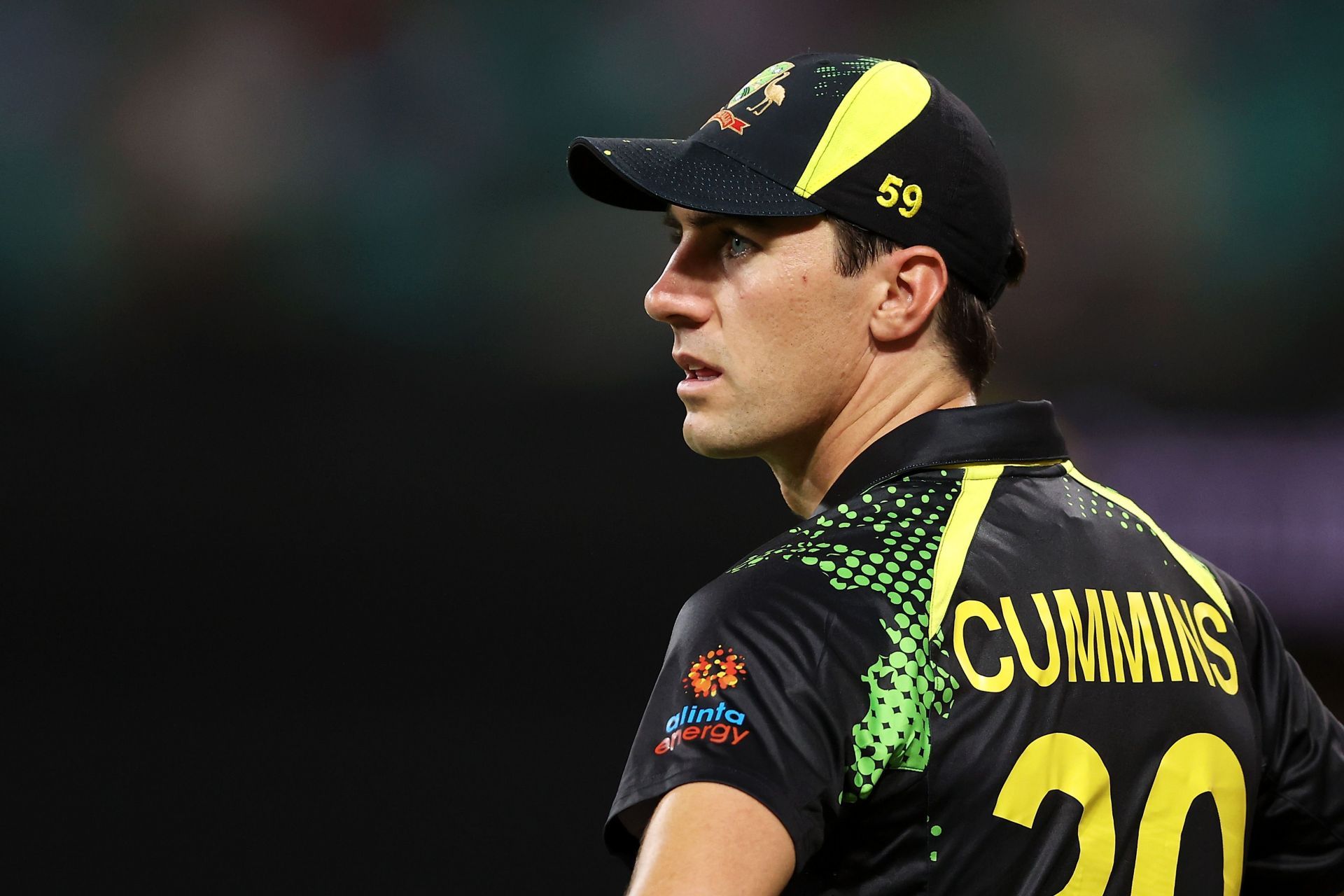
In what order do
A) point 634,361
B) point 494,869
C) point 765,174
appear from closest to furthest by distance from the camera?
1. point 765,174
2. point 494,869
3. point 634,361

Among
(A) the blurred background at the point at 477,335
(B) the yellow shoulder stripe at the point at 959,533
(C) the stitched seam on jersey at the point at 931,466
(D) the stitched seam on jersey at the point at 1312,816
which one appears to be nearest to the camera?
(B) the yellow shoulder stripe at the point at 959,533

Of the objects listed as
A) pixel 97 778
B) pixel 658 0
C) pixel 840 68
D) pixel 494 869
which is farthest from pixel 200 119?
pixel 840 68

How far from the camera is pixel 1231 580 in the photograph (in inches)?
47.2

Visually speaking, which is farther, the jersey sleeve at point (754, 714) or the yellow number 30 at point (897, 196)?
the yellow number 30 at point (897, 196)

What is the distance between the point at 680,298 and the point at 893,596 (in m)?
0.36

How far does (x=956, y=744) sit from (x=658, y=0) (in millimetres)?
3220

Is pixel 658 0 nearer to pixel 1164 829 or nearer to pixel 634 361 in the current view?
pixel 634 361

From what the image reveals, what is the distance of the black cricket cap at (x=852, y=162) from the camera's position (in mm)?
1110

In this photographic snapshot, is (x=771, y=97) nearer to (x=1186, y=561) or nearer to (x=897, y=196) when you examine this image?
(x=897, y=196)

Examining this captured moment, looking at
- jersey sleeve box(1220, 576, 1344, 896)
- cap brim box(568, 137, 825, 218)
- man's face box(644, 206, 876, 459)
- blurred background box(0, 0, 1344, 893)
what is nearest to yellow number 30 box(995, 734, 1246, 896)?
jersey sleeve box(1220, 576, 1344, 896)

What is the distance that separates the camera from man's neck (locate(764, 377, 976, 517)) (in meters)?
1.16

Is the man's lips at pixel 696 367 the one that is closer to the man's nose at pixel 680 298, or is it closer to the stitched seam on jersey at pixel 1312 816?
the man's nose at pixel 680 298

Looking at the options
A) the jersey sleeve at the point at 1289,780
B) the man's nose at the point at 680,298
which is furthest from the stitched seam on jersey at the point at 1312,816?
the man's nose at the point at 680,298

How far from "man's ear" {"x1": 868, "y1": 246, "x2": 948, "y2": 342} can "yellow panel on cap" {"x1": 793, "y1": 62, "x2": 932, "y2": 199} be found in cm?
9
